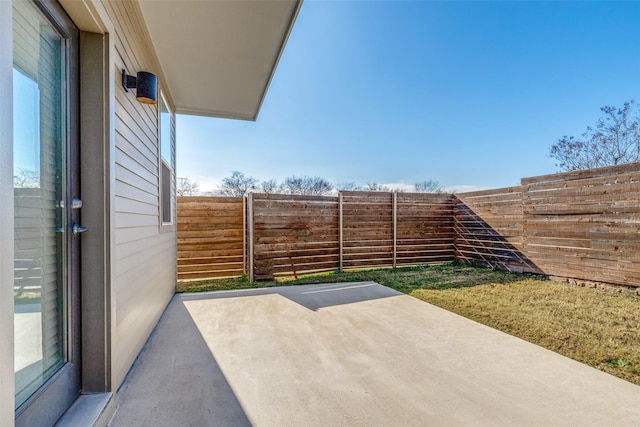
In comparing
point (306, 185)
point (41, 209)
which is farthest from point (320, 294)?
point (306, 185)

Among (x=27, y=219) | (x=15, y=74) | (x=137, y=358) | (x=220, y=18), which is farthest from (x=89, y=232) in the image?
(x=220, y=18)

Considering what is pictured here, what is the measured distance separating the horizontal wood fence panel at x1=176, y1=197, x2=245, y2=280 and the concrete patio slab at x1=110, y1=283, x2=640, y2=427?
7.54 ft

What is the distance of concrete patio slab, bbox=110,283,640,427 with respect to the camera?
1560 millimetres

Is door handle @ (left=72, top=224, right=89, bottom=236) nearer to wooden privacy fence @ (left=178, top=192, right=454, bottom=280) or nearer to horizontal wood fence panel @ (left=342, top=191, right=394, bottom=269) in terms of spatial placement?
wooden privacy fence @ (left=178, top=192, right=454, bottom=280)

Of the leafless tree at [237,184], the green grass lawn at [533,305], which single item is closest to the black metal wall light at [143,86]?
the green grass lawn at [533,305]

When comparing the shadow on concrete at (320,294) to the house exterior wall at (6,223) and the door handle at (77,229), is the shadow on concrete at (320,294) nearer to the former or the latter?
the door handle at (77,229)

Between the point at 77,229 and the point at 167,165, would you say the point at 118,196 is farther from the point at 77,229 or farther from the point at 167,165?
the point at 167,165

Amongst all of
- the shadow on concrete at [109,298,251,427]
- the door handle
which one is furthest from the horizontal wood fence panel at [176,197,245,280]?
the door handle

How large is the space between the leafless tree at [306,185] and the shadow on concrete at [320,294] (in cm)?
1090

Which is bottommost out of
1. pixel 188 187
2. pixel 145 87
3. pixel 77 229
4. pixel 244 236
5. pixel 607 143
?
pixel 244 236

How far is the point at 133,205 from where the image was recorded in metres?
2.17

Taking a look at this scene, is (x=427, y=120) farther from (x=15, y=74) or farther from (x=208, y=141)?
(x=15, y=74)

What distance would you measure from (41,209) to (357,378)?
6.53 ft

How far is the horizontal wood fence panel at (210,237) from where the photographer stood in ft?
17.2
